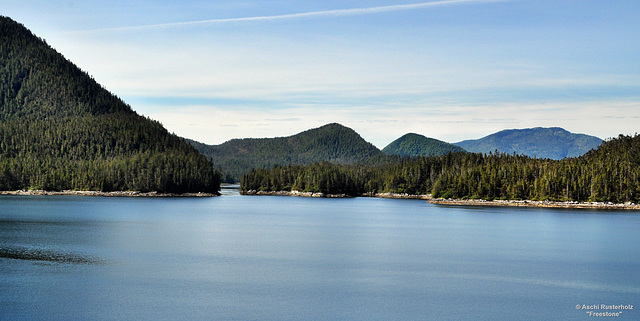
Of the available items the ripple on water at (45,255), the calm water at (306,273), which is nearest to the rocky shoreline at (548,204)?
the calm water at (306,273)

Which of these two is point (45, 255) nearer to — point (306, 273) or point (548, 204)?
point (306, 273)

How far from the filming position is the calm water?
105 feet

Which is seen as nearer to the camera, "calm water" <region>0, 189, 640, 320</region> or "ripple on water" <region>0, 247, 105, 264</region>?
"calm water" <region>0, 189, 640, 320</region>

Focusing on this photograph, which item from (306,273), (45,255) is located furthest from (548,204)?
(45,255)

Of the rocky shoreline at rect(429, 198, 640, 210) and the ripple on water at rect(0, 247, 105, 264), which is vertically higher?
the rocky shoreline at rect(429, 198, 640, 210)

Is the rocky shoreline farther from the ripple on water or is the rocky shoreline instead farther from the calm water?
the ripple on water

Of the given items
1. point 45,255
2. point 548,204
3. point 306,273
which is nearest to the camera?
point 306,273

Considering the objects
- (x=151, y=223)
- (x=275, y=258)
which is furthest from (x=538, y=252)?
(x=151, y=223)

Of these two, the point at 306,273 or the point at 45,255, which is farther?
the point at 45,255

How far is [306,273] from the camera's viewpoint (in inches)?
1697

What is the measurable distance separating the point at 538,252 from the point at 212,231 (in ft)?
124

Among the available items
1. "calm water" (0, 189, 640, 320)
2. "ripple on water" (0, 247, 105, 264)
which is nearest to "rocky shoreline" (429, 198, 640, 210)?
"calm water" (0, 189, 640, 320)

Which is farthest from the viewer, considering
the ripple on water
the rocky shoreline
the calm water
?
the rocky shoreline

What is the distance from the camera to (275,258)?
49.9m
